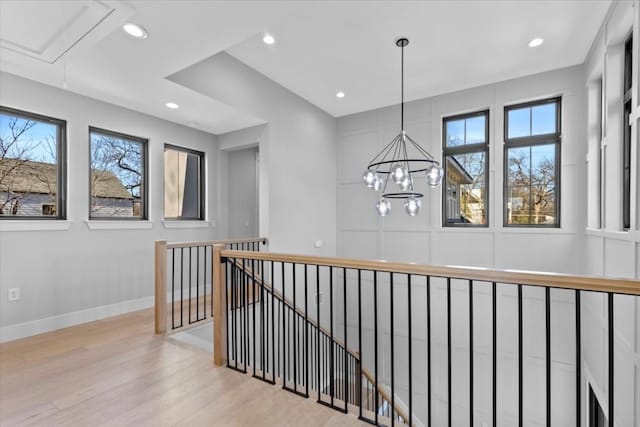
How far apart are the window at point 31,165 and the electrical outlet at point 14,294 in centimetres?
73

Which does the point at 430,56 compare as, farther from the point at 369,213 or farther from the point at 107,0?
the point at 107,0

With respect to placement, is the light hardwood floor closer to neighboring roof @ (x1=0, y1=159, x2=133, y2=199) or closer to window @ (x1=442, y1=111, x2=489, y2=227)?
neighboring roof @ (x1=0, y1=159, x2=133, y2=199)

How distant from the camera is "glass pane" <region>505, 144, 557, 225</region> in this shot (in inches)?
166

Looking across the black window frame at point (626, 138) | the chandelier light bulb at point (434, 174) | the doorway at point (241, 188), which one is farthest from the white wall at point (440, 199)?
the chandelier light bulb at point (434, 174)

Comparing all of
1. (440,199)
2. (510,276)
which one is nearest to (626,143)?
(440,199)

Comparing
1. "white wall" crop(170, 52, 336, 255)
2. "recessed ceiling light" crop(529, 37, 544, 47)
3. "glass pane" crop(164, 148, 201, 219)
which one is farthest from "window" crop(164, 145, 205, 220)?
"recessed ceiling light" crop(529, 37, 544, 47)

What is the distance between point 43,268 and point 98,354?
1276mm

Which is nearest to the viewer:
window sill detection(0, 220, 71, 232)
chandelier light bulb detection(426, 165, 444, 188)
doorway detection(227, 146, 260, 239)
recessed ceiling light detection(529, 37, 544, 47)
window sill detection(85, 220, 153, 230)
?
chandelier light bulb detection(426, 165, 444, 188)

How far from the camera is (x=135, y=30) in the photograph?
243 cm

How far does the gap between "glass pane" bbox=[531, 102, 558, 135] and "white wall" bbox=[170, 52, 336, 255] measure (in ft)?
10.3

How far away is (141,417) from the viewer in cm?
191

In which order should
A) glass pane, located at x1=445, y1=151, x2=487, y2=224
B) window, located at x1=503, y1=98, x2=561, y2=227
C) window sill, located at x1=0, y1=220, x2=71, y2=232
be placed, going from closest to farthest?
window sill, located at x1=0, y1=220, x2=71, y2=232
window, located at x1=503, y1=98, x2=561, y2=227
glass pane, located at x1=445, y1=151, x2=487, y2=224

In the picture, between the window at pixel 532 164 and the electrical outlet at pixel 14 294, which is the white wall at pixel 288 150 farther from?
the window at pixel 532 164

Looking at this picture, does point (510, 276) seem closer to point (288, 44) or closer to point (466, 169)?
point (288, 44)
